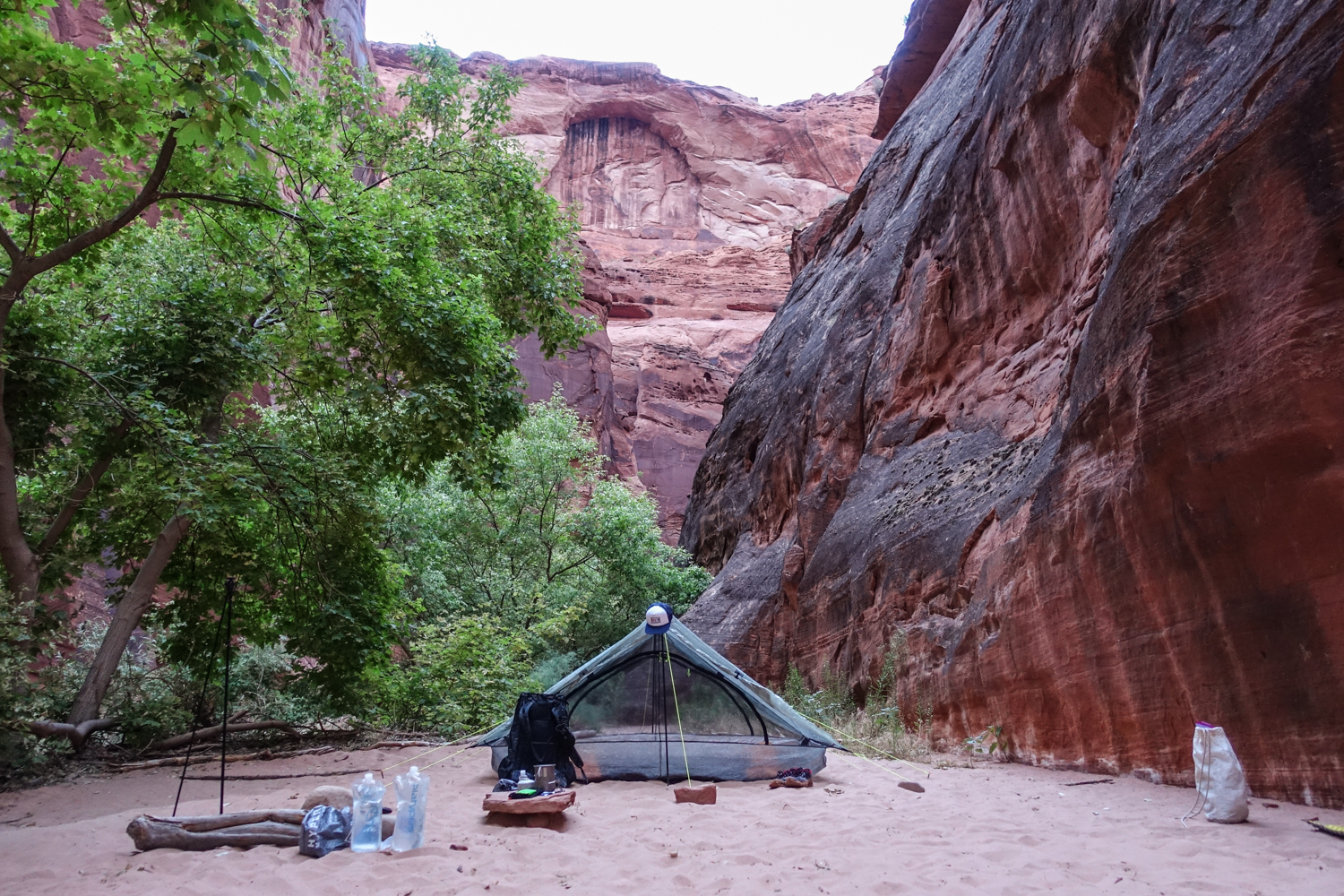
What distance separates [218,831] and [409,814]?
136 cm

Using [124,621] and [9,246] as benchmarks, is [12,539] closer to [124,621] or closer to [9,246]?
[124,621]

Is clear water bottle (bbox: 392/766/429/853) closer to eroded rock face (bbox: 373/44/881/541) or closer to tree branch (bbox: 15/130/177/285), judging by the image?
tree branch (bbox: 15/130/177/285)

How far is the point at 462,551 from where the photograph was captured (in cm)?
1955

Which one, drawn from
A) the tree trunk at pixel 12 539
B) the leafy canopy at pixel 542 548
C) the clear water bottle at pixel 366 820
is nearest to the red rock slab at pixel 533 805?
the clear water bottle at pixel 366 820

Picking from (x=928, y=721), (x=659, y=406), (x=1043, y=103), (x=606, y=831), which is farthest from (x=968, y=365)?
(x=659, y=406)

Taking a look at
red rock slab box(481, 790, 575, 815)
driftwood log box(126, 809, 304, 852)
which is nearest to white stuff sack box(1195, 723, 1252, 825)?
red rock slab box(481, 790, 575, 815)

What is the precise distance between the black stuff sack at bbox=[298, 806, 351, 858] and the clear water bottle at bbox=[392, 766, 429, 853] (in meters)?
0.34

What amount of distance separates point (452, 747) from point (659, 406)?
32.9 meters

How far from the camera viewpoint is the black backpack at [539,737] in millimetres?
8094

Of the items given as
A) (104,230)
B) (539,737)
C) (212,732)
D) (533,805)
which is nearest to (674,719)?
(539,737)

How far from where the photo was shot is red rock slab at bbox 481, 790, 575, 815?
6.43 m

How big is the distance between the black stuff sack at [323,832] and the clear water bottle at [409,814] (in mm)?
342

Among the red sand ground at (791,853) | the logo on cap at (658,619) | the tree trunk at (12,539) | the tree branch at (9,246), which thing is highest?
the tree branch at (9,246)

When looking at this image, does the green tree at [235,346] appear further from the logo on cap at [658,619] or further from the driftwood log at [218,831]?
the driftwood log at [218,831]
